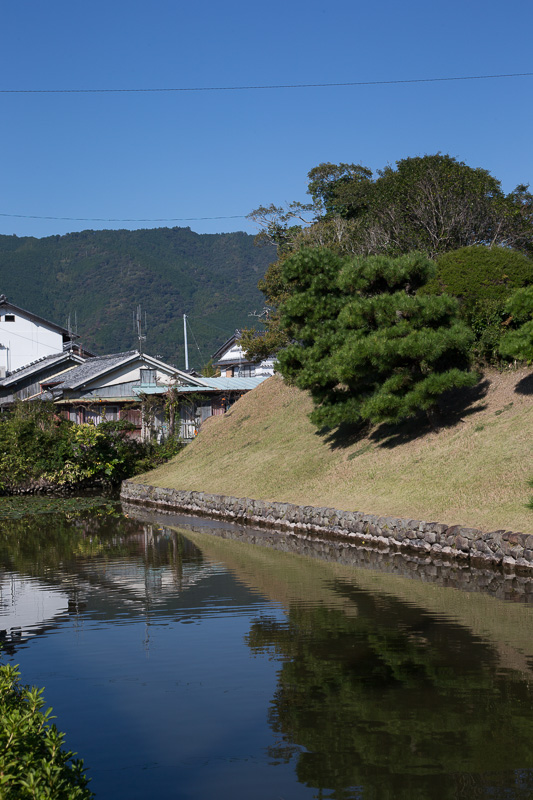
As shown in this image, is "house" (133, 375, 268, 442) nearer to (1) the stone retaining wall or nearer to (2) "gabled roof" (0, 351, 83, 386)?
(2) "gabled roof" (0, 351, 83, 386)

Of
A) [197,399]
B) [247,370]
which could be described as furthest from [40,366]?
[247,370]

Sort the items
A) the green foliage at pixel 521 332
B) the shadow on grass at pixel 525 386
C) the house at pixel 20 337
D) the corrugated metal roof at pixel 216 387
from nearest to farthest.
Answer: the green foliage at pixel 521 332
the shadow on grass at pixel 525 386
the corrugated metal roof at pixel 216 387
the house at pixel 20 337

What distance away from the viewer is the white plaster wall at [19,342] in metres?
73.3

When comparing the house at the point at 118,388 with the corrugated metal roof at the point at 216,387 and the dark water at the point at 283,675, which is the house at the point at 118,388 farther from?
the dark water at the point at 283,675

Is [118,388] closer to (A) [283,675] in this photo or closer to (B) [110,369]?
(B) [110,369]

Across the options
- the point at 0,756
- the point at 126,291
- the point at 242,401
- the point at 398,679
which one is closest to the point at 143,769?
the point at 0,756

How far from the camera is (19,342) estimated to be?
73.6 m

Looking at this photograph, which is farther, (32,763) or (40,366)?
(40,366)

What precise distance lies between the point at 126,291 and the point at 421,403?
12498cm

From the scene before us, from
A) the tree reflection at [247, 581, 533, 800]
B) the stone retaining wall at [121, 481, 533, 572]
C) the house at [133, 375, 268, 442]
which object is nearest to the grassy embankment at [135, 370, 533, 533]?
the stone retaining wall at [121, 481, 533, 572]

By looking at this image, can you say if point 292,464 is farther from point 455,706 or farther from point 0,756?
point 0,756

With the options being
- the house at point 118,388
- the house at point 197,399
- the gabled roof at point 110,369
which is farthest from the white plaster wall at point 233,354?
the house at point 197,399

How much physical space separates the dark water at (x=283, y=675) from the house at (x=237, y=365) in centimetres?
6081

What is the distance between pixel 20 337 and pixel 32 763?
72.1m
